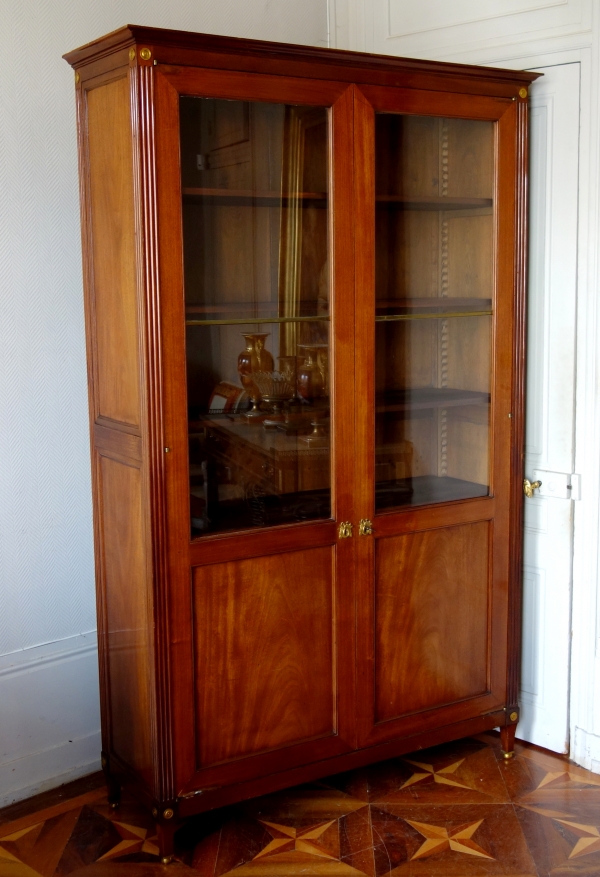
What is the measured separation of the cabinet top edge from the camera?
202 cm

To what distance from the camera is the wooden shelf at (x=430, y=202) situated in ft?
8.02

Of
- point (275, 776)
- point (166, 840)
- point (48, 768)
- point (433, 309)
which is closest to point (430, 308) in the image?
point (433, 309)

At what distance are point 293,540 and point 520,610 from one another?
86 centimetres

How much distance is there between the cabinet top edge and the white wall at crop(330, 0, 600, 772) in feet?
0.55

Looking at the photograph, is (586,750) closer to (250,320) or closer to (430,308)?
(430,308)

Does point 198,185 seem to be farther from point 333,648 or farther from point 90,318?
point 333,648

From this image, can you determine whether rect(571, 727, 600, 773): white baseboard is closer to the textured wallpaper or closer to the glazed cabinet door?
the glazed cabinet door

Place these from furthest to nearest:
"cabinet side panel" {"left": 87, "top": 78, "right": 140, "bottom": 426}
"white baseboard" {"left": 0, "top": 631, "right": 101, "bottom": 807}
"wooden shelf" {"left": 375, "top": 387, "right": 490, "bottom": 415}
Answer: "white baseboard" {"left": 0, "top": 631, "right": 101, "bottom": 807} < "wooden shelf" {"left": 375, "top": 387, "right": 490, "bottom": 415} < "cabinet side panel" {"left": 87, "top": 78, "right": 140, "bottom": 426}

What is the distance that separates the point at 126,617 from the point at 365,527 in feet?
2.10

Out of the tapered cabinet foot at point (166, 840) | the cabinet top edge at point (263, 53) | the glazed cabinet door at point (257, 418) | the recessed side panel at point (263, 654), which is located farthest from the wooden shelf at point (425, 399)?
the tapered cabinet foot at point (166, 840)

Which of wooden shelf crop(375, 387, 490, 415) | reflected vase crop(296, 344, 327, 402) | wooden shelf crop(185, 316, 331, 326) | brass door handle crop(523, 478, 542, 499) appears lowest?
brass door handle crop(523, 478, 542, 499)

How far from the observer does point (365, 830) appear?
243cm

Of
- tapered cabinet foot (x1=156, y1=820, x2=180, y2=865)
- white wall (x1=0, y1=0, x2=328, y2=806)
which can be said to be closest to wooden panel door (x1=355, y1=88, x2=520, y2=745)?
tapered cabinet foot (x1=156, y1=820, x2=180, y2=865)

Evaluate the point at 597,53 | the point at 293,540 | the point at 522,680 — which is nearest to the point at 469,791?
the point at 522,680
